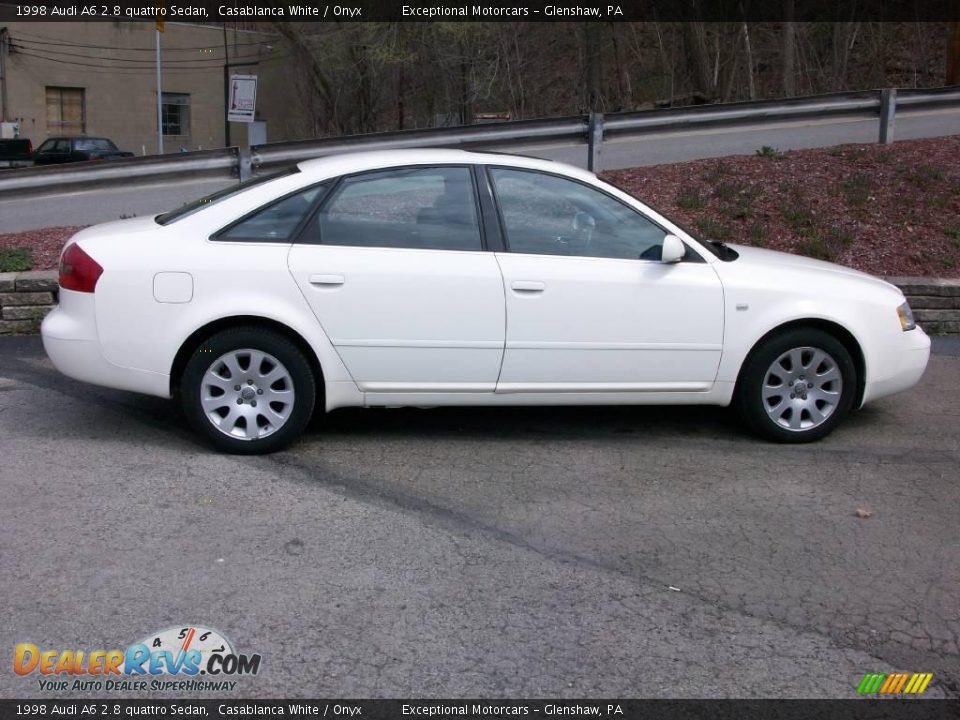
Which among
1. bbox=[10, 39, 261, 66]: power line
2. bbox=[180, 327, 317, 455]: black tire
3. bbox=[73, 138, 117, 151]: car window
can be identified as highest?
bbox=[10, 39, 261, 66]: power line

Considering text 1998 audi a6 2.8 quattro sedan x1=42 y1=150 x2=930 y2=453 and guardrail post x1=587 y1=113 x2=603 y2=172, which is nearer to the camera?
text 1998 audi a6 2.8 quattro sedan x1=42 y1=150 x2=930 y2=453

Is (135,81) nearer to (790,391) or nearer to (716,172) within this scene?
(716,172)

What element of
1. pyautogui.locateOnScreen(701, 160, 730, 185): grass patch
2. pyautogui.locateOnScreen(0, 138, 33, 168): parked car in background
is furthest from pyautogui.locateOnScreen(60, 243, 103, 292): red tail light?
pyautogui.locateOnScreen(0, 138, 33, 168): parked car in background

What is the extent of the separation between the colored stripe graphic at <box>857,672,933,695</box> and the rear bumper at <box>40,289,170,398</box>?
3.73 metres

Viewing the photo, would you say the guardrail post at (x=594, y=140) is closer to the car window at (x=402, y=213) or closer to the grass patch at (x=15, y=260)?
the grass patch at (x=15, y=260)

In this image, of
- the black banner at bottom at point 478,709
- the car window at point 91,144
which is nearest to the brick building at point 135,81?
the car window at point 91,144

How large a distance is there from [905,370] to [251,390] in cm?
374

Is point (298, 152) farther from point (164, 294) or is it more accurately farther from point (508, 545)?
point (508, 545)

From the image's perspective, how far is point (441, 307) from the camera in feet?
18.1

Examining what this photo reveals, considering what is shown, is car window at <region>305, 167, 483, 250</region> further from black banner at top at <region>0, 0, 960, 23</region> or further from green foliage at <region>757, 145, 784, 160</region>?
black banner at top at <region>0, 0, 960, 23</region>

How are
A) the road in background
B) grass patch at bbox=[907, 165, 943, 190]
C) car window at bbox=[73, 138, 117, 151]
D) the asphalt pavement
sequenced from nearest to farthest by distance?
1. the asphalt pavement
2. the road in background
3. grass patch at bbox=[907, 165, 943, 190]
4. car window at bbox=[73, 138, 117, 151]

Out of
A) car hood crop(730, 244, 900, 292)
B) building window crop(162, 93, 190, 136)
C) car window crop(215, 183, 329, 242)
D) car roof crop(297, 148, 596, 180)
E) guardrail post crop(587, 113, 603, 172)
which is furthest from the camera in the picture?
building window crop(162, 93, 190, 136)

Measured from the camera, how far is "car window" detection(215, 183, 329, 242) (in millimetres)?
5543

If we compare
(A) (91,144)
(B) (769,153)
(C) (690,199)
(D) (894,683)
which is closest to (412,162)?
(D) (894,683)
